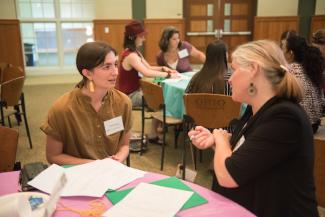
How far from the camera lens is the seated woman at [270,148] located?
1.22 metres

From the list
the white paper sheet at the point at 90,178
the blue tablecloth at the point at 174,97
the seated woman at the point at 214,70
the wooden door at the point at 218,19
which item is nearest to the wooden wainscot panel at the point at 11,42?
the wooden door at the point at 218,19

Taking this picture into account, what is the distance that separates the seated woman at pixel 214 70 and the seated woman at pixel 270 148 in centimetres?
158

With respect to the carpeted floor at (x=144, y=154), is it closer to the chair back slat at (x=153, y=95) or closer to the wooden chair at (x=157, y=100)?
the wooden chair at (x=157, y=100)

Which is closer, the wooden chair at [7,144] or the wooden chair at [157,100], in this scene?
the wooden chair at [7,144]

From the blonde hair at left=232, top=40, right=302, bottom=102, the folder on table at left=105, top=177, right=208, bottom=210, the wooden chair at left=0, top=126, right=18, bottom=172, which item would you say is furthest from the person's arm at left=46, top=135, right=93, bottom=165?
the blonde hair at left=232, top=40, right=302, bottom=102

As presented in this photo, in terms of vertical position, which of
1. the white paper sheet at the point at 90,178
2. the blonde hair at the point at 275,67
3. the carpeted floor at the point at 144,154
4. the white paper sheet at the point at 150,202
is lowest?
the carpeted floor at the point at 144,154

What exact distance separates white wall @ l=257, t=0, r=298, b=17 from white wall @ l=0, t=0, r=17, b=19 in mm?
6025

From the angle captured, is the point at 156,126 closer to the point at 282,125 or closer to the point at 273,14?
the point at 282,125

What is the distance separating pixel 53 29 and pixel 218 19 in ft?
13.9

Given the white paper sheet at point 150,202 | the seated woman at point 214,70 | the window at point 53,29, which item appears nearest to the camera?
the white paper sheet at point 150,202

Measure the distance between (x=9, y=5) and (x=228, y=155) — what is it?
26.2ft

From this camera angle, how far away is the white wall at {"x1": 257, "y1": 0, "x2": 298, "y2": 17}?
852 centimetres

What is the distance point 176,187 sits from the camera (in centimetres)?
136

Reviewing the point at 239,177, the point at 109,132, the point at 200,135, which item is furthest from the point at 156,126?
the point at 239,177
